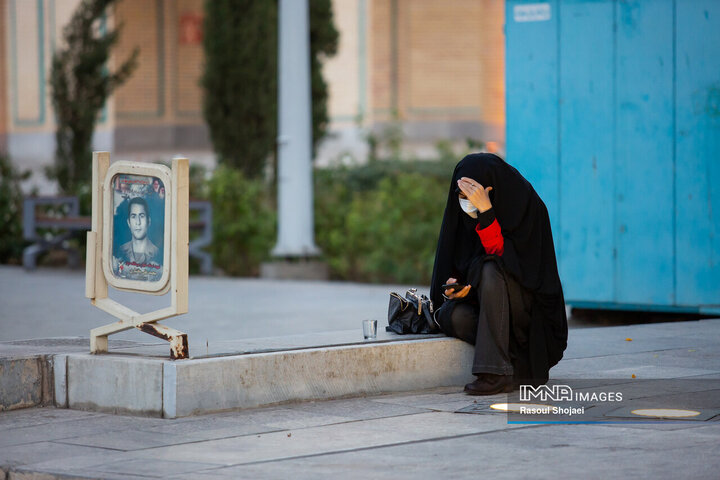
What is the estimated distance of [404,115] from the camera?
2700 centimetres

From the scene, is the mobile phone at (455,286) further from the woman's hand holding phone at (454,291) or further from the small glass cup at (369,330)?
the small glass cup at (369,330)

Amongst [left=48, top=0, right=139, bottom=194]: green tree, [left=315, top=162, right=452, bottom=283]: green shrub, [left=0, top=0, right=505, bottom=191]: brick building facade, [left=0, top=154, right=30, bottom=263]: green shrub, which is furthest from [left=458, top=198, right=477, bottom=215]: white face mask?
[left=0, top=0, right=505, bottom=191]: brick building facade

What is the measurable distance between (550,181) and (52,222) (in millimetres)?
6727

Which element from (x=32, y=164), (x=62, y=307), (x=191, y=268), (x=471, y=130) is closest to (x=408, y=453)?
(x=62, y=307)

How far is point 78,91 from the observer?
17.0m

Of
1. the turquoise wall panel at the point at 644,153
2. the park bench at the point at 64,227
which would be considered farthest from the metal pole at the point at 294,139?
the turquoise wall panel at the point at 644,153

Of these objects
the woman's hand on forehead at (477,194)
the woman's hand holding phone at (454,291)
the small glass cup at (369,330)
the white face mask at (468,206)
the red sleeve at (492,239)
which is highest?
the woman's hand on forehead at (477,194)

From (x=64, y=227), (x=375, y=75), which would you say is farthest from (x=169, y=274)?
(x=375, y=75)

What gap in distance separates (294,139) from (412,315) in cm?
722

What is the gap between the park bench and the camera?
45.6ft

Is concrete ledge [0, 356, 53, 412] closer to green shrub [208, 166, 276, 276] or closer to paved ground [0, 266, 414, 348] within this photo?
paved ground [0, 266, 414, 348]

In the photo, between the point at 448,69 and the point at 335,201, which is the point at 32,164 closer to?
the point at 448,69

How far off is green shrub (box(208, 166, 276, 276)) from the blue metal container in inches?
221

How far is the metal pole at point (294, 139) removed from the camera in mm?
13758
